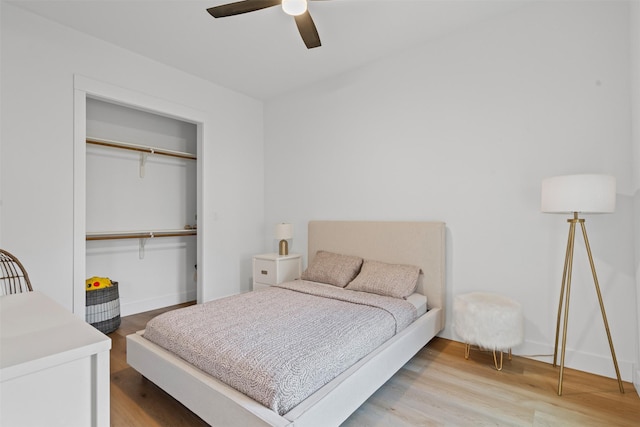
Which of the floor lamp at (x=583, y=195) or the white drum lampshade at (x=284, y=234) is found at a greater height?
the floor lamp at (x=583, y=195)

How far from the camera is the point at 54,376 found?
0.67 meters

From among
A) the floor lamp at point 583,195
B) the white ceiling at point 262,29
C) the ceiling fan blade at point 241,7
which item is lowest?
the floor lamp at point 583,195

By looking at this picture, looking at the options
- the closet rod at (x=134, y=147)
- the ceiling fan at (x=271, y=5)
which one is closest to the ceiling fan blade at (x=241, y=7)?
the ceiling fan at (x=271, y=5)

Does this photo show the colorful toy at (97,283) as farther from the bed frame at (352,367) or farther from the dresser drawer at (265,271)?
the dresser drawer at (265,271)

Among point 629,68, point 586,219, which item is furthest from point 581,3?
point 586,219

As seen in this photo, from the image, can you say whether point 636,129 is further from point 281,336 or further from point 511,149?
point 281,336

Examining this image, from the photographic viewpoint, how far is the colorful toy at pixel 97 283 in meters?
3.08

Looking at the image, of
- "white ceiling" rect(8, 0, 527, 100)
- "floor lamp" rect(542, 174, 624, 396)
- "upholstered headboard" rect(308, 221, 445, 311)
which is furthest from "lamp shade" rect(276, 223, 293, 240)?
"floor lamp" rect(542, 174, 624, 396)

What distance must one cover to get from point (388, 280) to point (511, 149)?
1.50m

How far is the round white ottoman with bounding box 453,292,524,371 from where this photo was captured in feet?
7.34

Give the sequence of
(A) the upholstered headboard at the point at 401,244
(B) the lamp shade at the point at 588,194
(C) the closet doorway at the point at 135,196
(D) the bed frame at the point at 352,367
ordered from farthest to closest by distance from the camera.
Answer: (C) the closet doorway at the point at 135,196 < (A) the upholstered headboard at the point at 401,244 < (B) the lamp shade at the point at 588,194 < (D) the bed frame at the point at 352,367

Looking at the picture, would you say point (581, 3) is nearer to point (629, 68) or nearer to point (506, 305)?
point (629, 68)

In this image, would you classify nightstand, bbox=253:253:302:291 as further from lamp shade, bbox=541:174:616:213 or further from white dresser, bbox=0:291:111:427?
white dresser, bbox=0:291:111:427

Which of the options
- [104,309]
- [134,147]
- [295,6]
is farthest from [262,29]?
[104,309]
